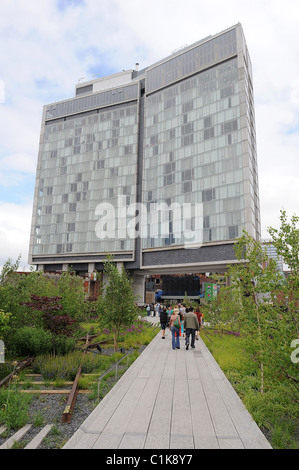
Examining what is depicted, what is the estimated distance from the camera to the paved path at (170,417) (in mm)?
4832

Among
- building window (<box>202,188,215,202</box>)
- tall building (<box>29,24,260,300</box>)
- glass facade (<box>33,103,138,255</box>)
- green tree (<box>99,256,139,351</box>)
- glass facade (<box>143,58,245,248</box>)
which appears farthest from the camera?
glass facade (<box>33,103,138,255</box>)

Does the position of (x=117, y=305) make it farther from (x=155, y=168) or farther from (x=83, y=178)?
(x=83, y=178)

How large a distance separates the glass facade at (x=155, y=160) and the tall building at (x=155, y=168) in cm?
20

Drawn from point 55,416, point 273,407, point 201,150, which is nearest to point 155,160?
point 201,150

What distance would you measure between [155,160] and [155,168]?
1.60 m

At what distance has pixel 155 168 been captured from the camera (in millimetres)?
53188

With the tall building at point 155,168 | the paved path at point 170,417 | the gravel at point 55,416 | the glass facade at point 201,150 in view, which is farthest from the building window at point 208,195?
the gravel at point 55,416

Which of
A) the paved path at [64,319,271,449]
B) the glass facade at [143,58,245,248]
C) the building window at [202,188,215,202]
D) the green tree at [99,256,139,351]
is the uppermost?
the glass facade at [143,58,245,248]

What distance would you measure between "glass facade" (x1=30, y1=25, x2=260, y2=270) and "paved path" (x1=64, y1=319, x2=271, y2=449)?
35570 millimetres

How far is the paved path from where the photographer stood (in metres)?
4.83

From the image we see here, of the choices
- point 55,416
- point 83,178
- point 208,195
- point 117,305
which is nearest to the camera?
point 55,416

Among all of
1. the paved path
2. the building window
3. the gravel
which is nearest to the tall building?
the building window

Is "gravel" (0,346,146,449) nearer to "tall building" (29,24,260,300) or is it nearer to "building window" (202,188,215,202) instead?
"tall building" (29,24,260,300)
